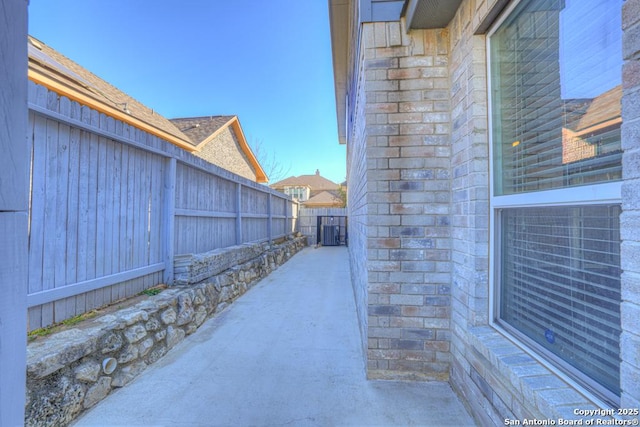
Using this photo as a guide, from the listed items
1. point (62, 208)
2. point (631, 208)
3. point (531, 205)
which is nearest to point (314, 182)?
point (62, 208)

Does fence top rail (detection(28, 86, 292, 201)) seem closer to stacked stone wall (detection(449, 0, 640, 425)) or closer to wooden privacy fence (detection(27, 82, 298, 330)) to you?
wooden privacy fence (detection(27, 82, 298, 330))

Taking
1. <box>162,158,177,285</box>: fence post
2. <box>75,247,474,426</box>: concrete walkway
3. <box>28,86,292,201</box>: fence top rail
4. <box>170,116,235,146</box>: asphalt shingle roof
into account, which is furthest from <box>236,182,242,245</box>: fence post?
<box>170,116,235,146</box>: asphalt shingle roof

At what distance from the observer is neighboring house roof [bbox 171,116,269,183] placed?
981cm

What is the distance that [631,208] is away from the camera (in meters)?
0.93

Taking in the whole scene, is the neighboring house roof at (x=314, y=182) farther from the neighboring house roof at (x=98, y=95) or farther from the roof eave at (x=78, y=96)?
the roof eave at (x=78, y=96)

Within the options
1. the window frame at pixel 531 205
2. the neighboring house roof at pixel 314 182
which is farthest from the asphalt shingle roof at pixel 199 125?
the neighboring house roof at pixel 314 182

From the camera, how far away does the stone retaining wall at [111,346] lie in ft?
5.38

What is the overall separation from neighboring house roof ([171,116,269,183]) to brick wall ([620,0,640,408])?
969cm

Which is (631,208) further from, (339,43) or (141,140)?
(339,43)

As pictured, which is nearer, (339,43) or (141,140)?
(141,140)

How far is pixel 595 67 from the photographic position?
1.18 m

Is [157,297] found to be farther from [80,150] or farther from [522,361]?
[522,361]

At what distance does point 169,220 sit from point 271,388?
2.33 meters

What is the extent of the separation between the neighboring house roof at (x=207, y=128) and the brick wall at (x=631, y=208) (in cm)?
969
